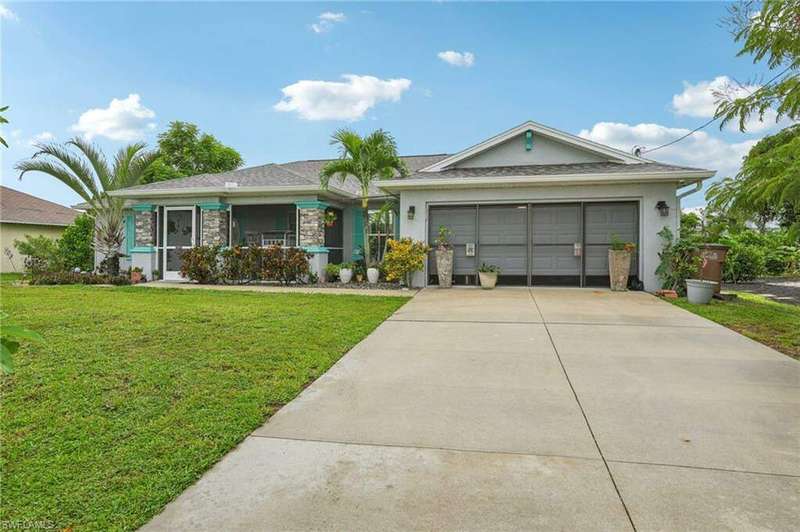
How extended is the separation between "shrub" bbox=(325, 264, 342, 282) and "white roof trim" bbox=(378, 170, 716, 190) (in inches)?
114

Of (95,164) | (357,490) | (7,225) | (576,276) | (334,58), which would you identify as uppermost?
(334,58)

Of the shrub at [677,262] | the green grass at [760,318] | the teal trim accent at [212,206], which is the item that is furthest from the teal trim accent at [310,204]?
the green grass at [760,318]

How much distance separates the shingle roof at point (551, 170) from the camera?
11.2 meters

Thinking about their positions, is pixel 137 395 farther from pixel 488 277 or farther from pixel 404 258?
pixel 488 277

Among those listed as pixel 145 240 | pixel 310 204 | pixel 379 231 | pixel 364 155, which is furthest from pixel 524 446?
pixel 145 240

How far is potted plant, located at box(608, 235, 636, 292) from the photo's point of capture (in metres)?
11.1

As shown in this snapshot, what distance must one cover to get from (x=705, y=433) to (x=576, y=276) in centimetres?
952

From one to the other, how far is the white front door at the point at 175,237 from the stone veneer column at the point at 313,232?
388 cm

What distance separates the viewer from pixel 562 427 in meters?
3.35

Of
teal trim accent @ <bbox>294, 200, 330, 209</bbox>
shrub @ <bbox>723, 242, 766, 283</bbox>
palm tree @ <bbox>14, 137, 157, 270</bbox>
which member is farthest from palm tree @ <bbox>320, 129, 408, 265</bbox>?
shrub @ <bbox>723, 242, 766, 283</bbox>

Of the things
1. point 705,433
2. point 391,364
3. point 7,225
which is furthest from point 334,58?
point 7,225

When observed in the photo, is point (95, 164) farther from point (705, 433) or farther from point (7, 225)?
point (705, 433)

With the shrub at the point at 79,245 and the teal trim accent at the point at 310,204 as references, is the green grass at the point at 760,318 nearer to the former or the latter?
the teal trim accent at the point at 310,204

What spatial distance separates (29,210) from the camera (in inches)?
907
